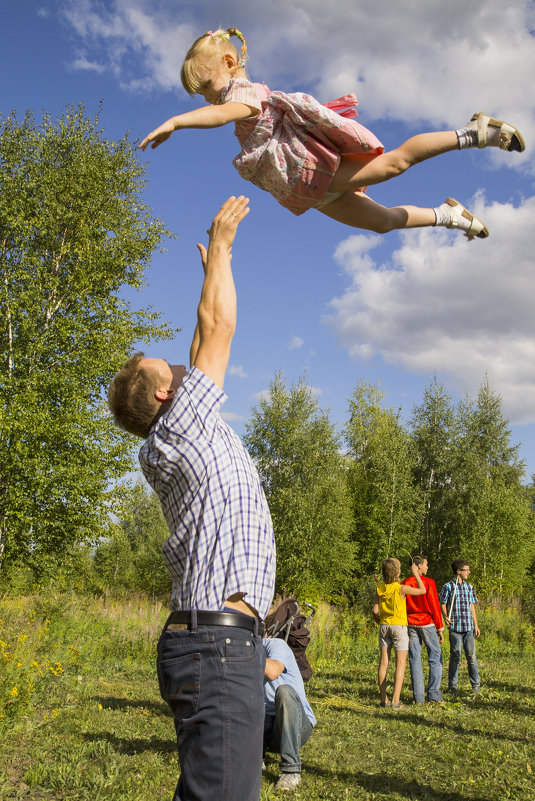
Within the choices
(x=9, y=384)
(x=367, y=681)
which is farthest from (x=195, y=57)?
(x=9, y=384)

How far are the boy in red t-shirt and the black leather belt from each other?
24.2 feet

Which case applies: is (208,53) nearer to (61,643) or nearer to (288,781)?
(288,781)

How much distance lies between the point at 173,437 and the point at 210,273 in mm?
636

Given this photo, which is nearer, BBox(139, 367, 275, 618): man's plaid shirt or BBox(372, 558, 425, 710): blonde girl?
BBox(139, 367, 275, 618): man's plaid shirt

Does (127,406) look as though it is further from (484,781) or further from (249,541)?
(484,781)

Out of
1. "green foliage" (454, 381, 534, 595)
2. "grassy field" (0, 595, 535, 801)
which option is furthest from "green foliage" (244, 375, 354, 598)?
"grassy field" (0, 595, 535, 801)

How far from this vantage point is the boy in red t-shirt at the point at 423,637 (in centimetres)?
882

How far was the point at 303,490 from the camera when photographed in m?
27.0

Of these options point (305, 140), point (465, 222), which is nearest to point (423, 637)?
point (465, 222)

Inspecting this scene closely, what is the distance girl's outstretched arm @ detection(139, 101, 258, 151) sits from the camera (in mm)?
2473

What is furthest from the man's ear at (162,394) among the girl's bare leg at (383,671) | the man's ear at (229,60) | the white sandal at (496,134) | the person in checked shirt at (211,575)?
the girl's bare leg at (383,671)

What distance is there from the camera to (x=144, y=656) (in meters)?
11.6

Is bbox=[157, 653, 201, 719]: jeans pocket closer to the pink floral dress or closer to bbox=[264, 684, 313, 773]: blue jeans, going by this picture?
the pink floral dress

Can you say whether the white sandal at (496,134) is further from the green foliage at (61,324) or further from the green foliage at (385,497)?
the green foliage at (385,497)
